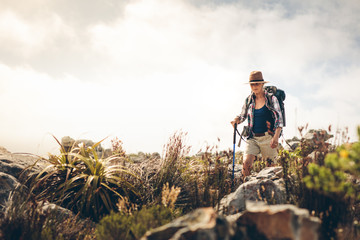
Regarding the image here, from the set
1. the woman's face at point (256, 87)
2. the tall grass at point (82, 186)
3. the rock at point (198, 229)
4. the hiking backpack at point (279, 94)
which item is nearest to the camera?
the rock at point (198, 229)

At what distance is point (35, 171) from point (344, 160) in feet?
14.2

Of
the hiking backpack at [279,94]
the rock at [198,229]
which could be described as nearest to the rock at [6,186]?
the rock at [198,229]

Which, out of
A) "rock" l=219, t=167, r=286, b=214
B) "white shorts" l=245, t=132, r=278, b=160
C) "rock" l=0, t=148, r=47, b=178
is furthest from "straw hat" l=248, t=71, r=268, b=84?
"rock" l=0, t=148, r=47, b=178

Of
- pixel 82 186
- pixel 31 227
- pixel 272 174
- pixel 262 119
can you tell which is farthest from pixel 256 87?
pixel 31 227

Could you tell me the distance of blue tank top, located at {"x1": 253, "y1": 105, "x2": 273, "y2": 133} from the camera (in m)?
4.88

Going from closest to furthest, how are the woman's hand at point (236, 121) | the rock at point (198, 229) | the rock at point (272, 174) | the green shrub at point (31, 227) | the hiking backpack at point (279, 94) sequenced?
the rock at point (198, 229) → the green shrub at point (31, 227) → the rock at point (272, 174) → the hiking backpack at point (279, 94) → the woman's hand at point (236, 121)

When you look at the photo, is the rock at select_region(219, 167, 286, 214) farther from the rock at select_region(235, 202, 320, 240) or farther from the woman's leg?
the rock at select_region(235, 202, 320, 240)

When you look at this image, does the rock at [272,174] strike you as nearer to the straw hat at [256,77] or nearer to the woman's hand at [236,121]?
the woman's hand at [236,121]

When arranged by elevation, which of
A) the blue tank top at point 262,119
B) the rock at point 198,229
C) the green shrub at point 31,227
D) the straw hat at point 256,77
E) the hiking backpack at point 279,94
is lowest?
the green shrub at point 31,227

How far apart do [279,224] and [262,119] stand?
3343mm

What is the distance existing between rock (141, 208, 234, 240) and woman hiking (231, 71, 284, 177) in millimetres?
3027

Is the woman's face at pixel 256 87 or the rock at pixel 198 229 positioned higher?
the woman's face at pixel 256 87

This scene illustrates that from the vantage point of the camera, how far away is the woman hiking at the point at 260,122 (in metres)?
4.74

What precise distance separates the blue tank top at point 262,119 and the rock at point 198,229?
3.38 metres
